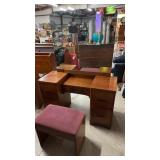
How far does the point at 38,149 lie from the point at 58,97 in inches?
28.3

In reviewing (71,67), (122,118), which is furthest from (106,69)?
(122,118)

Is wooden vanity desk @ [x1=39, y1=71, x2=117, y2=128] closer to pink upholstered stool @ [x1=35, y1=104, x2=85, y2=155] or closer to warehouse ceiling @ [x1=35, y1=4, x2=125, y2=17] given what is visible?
pink upholstered stool @ [x1=35, y1=104, x2=85, y2=155]

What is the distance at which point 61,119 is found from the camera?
1.32 metres

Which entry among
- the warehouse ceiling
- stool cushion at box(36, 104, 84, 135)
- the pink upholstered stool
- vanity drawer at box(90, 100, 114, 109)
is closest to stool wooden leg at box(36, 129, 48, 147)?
the pink upholstered stool

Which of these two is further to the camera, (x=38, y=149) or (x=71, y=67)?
(x=71, y=67)

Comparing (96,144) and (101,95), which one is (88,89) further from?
(96,144)

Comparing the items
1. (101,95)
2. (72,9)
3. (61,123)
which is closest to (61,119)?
(61,123)

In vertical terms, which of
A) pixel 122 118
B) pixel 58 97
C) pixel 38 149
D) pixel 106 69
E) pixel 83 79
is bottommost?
pixel 38 149

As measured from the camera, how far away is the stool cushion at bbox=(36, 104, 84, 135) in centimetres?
122

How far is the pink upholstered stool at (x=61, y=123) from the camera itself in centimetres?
121

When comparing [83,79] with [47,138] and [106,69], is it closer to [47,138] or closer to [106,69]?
[106,69]

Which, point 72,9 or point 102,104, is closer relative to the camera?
point 72,9

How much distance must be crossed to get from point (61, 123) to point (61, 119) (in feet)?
0.18

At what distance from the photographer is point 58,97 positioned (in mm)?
1887
